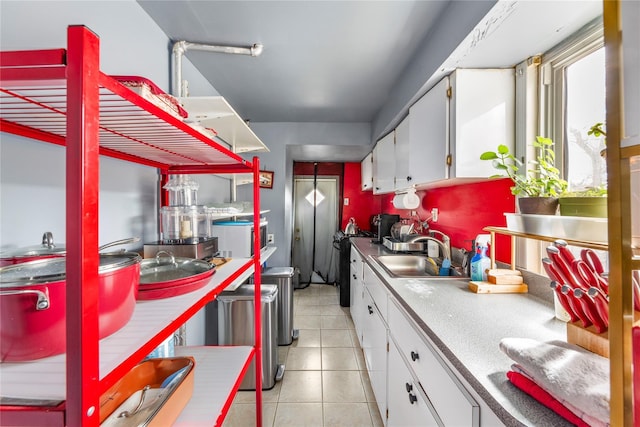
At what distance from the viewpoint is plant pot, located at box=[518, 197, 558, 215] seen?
3.38 feet

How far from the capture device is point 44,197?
86 cm

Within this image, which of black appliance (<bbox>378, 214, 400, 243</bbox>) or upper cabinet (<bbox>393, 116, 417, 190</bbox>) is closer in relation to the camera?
upper cabinet (<bbox>393, 116, 417, 190</bbox>)

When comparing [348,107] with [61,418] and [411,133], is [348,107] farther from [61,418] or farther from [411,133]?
[61,418]

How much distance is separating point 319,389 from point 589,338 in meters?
1.71

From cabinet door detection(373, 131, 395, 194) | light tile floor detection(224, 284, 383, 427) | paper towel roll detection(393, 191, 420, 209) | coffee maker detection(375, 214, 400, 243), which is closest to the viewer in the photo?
light tile floor detection(224, 284, 383, 427)

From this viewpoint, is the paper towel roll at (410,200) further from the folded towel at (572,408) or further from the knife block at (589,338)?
the folded towel at (572,408)

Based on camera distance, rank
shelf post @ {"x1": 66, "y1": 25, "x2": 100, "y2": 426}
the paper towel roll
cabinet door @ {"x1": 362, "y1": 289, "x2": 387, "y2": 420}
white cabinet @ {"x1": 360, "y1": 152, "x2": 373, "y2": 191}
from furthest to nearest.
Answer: white cabinet @ {"x1": 360, "y1": 152, "x2": 373, "y2": 191} < the paper towel roll < cabinet door @ {"x1": 362, "y1": 289, "x2": 387, "y2": 420} < shelf post @ {"x1": 66, "y1": 25, "x2": 100, "y2": 426}

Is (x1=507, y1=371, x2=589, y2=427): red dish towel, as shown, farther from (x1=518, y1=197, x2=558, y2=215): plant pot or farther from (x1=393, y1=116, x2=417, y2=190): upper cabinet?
(x1=393, y1=116, x2=417, y2=190): upper cabinet

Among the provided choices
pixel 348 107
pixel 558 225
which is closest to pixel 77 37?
pixel 558 225

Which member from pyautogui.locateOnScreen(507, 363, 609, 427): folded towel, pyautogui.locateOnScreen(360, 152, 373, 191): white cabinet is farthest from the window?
pyautogui.locateOnScreen(360, 152, 373, 191): white cabinet

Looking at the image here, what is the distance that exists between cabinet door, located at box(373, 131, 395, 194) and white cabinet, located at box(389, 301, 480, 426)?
1.73 m

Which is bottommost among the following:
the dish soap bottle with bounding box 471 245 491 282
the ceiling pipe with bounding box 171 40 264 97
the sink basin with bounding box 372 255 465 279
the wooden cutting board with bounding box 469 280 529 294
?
the sink basin with bounding box 372 255 465 279

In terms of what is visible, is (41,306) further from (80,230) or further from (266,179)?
(266,179)

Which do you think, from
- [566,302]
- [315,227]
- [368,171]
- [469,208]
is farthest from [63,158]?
[315,227]
